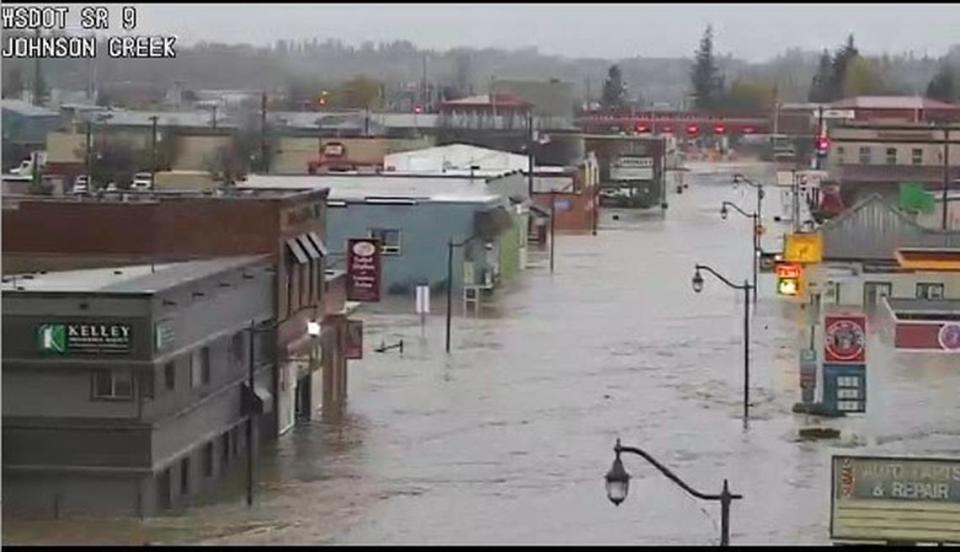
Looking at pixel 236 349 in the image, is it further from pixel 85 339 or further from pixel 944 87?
pixel 944 87

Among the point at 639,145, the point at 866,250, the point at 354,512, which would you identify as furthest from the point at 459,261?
the point at 639,145

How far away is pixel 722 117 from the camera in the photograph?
26.5 meters

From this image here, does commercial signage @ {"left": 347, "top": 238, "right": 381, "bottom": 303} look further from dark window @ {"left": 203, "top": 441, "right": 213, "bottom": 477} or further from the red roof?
the red roof

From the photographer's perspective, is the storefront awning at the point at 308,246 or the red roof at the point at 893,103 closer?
the storefront awning at the point at 308,246

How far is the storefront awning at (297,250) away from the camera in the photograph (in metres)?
7.30

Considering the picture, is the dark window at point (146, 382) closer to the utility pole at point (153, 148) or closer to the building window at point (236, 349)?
the building window at point (236, 349)

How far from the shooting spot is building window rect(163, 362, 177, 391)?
18.3 ft

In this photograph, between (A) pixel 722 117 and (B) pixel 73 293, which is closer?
(B) pixel 73 293

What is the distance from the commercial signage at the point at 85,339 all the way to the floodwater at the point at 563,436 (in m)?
0.49

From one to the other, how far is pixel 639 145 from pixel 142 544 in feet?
65.0

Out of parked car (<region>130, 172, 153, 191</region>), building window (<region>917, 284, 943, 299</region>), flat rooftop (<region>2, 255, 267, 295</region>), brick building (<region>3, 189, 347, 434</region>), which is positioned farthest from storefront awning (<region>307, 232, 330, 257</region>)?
parked car (<region>130, 172, 153, 191</region>)

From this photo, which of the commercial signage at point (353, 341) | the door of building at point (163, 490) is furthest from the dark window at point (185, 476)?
the commercial signage at point (353, 341)

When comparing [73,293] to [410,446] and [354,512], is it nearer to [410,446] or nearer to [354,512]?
[354,512]

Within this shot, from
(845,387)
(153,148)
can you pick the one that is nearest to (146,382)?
(845,387)
